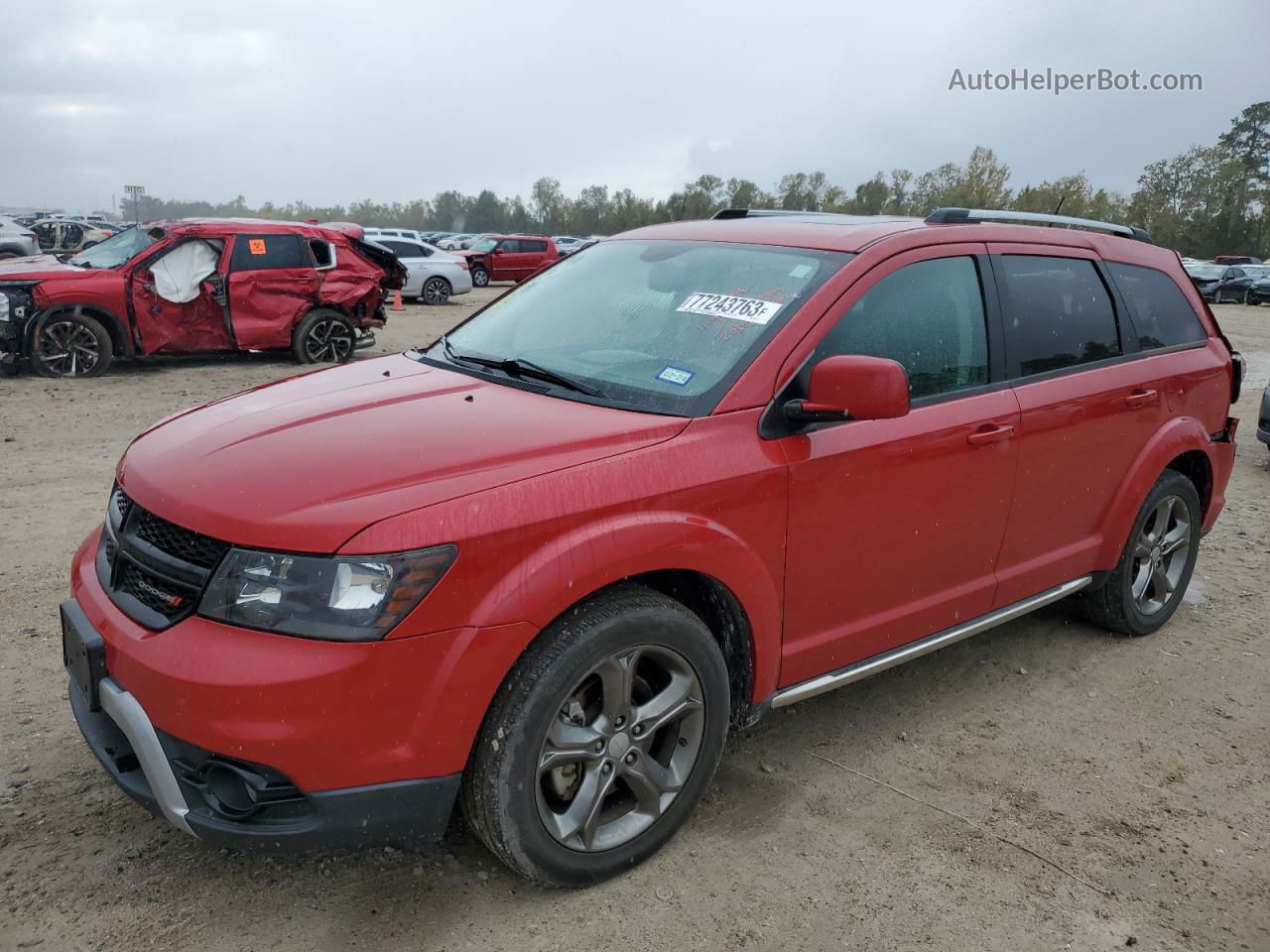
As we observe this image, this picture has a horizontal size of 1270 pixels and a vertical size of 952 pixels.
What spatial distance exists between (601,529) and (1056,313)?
7.53 feet

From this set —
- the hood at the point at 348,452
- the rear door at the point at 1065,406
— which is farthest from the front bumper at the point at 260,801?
the rear door at the point at 1065,406

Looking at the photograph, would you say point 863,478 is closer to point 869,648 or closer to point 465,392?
point 869,648

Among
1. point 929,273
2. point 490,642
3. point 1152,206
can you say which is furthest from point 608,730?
point 1152,206

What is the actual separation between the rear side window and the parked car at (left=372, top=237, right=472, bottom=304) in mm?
18652

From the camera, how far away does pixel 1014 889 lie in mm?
2748

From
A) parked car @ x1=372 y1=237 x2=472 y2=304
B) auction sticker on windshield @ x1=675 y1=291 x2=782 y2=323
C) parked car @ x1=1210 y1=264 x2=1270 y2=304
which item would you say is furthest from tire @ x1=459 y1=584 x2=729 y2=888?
parked car @ x1=1210 y1=264 x2=1270 y2=304

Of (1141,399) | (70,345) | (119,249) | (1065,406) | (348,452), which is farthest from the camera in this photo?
(119,249)

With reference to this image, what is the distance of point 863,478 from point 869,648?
0.61m

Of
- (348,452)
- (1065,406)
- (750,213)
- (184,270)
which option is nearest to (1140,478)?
(1065,406)

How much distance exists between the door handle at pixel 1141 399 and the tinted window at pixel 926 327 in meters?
0.92

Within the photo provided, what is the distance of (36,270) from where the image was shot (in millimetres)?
10258

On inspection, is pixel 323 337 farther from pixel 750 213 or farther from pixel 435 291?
pixel 435 291

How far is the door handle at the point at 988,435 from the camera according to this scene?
10.9ft

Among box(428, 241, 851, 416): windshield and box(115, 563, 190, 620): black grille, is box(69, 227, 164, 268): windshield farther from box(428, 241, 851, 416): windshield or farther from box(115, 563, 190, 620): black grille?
box(115, 563, 190, 620): black grille
